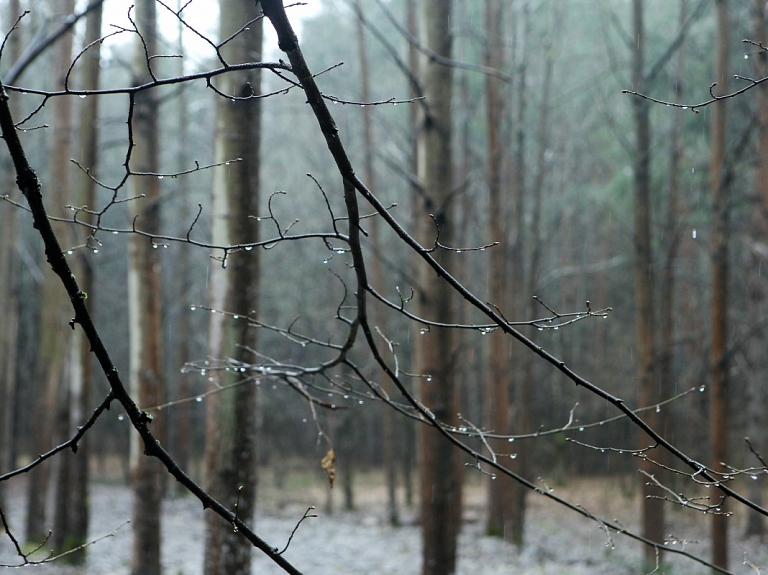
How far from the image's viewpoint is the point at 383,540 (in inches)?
514

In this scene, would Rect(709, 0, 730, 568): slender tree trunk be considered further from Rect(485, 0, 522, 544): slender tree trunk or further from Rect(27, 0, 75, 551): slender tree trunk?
Rect(27, 0, 75, 551): slender tree trunk

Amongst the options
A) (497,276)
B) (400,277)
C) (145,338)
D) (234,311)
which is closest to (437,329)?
(234,311)

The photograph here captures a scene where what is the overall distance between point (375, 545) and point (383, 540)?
2.09 ft

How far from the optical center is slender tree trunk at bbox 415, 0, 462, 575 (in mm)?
6250

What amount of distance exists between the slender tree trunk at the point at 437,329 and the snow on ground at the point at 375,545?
2623 millimetres

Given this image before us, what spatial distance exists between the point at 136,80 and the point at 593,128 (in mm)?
16325

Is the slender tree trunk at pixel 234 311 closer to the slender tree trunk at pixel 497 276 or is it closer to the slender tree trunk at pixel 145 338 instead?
the slender tree trunk at pixel 145 338

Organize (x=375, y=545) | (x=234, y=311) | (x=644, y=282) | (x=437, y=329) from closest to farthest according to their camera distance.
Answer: (x=234, y=311) → (x=437, y=329) → (x=644, y=282) → (x=375, y=545)

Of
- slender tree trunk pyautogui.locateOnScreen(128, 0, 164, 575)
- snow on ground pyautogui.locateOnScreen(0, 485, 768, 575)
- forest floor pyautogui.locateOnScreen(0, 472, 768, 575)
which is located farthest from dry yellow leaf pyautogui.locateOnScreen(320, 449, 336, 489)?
snow on ground pyautogui.locateOnScreen(0, 485, 768, 575)

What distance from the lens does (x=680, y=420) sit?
20.1 m

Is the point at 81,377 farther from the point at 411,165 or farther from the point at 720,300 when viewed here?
the point at 720,300

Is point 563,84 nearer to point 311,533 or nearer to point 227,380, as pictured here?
point 311,533

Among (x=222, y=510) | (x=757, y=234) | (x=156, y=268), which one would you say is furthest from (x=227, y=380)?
(x=757, y=234)

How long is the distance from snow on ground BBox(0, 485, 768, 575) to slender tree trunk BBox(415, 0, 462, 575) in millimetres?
2623
